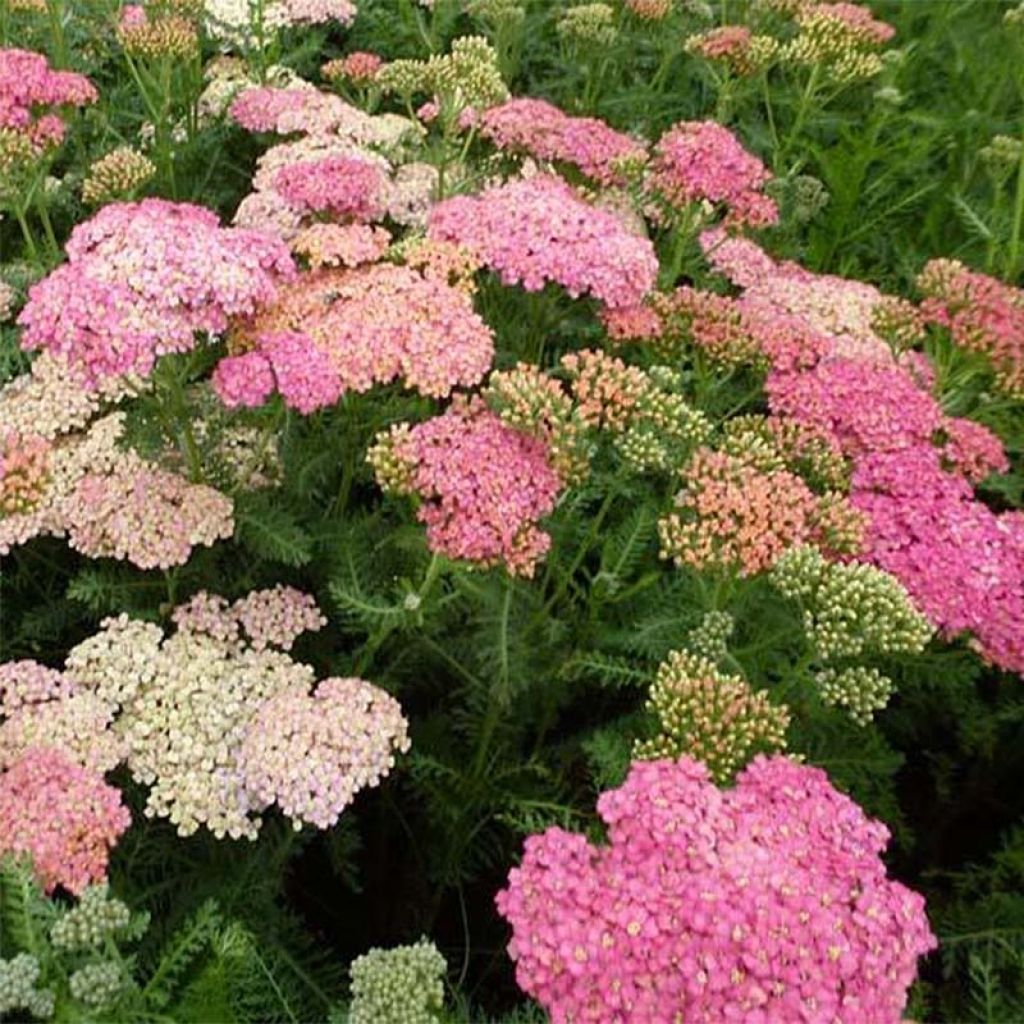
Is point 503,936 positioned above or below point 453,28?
below

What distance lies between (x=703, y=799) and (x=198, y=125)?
3.04 metres

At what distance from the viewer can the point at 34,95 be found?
328 centimetres

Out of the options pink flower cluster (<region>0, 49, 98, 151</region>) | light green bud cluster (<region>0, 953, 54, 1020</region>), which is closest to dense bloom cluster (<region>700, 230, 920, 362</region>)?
pink flower cluster (<region>0, 49, 98, 151</region>)

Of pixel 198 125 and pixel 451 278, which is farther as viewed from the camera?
pixel 198 125

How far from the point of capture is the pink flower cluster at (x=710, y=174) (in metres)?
3.36

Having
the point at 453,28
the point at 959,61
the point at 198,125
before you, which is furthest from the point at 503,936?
the point at 959,61

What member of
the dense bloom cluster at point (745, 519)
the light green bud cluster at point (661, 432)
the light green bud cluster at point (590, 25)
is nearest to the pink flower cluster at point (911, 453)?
the dense bloom cluster at point (745, 519)

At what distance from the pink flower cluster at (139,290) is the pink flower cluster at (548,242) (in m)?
0.57

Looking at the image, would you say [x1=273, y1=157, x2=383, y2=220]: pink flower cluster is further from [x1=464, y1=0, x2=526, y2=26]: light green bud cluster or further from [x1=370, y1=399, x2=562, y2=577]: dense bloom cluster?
[x1=464, y1=0, x2=526, y2=26]: light green bud cluster

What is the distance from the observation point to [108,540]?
2568 mm

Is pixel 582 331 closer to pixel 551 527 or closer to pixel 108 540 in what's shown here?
pixel 551 527

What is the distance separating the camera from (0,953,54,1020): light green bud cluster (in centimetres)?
176

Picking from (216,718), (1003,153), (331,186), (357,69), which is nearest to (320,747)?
(216,718)

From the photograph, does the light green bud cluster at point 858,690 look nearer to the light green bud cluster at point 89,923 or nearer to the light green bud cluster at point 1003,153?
the light green bud cluster at point 89,923
